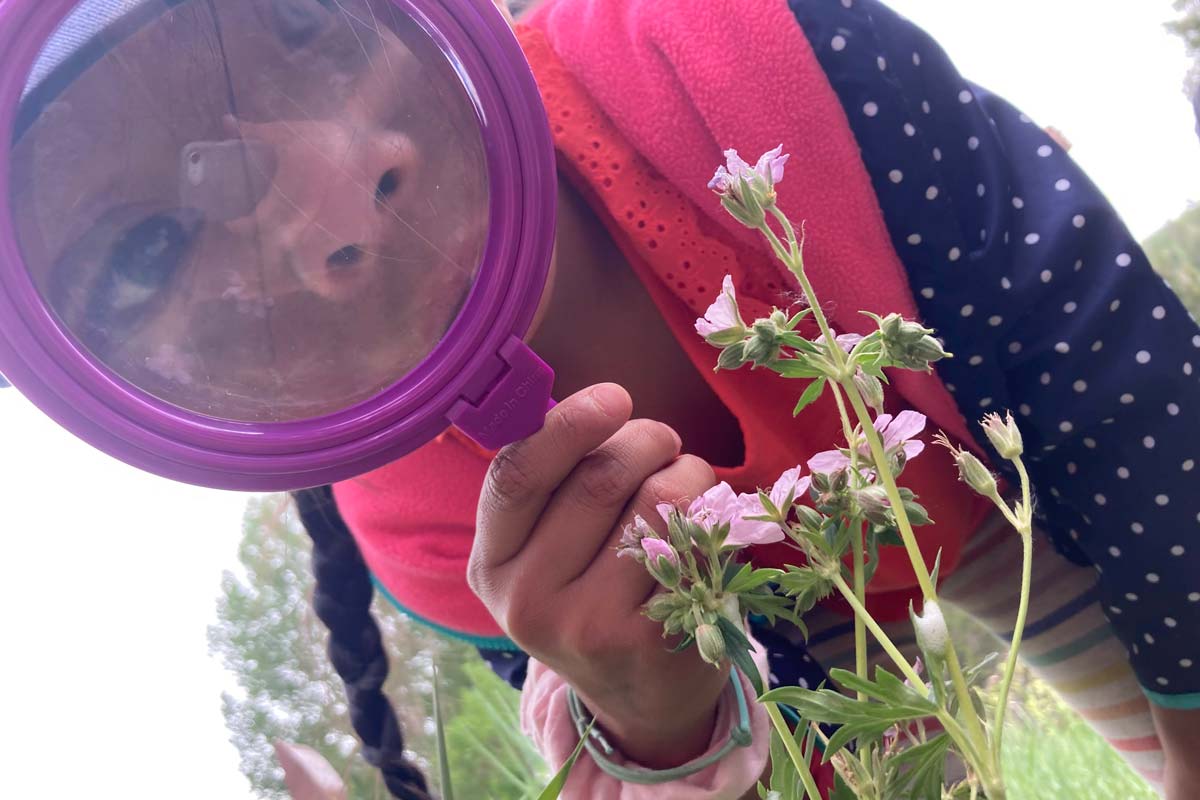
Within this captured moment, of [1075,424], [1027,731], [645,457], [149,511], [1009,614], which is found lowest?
[1027,731]

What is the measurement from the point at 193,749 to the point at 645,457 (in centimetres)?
77

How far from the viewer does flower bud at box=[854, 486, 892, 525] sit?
27 cm

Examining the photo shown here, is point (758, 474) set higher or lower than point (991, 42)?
lower

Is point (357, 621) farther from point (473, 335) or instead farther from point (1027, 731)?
point (1027, 731)

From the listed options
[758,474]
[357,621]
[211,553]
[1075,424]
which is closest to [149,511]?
[211,553]

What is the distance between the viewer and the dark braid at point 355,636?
0.94 metres

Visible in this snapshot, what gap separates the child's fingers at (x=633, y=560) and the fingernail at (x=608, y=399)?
5 cm

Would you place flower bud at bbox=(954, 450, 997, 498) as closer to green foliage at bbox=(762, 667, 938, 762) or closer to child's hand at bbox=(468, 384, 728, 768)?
green foliage at bbox=(762, 667, 938, 762)

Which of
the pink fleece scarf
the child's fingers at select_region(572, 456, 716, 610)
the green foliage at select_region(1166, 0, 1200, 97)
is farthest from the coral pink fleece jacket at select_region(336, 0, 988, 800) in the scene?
the green foliage at select_region(1166, 0, 1200, 97)

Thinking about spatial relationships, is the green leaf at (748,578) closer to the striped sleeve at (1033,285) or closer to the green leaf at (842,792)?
the green leaf at (842,792)

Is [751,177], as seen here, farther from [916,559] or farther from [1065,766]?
[1065,766]

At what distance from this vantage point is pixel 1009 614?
0.94m

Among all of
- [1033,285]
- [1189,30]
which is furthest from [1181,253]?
[1033,285]

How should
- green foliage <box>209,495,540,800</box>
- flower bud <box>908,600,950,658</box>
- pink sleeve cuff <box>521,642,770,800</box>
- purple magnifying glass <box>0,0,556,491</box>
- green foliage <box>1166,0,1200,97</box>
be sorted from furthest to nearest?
green foliage <box>209,495,540,800</box>
green foliage <box>1166,0,1200,97</box>
pink sleeve cuff <box>521,642,770,800</box>
purple magnifying glass <box>0,0,556,491</box>
flower bud <box>908,600,950,658</box>
